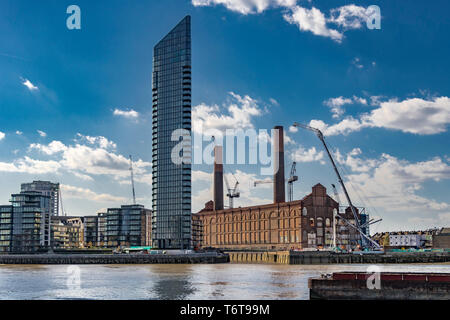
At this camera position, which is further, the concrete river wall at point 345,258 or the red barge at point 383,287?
the concrete river wall at point 345,258

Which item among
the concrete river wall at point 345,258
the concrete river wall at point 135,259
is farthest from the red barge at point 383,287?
the concrete river wall at point 135,259

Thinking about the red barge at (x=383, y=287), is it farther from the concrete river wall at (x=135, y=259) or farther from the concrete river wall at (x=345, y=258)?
the concrete river wall at (x=135, y=259)

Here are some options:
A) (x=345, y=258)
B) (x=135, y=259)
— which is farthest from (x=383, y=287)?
(x=135, y=259)

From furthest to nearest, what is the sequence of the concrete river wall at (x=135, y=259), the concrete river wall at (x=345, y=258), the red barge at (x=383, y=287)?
the concrete river wall at (x=135, y=259)
the concrete river wall at (x=345, y=258)
the red barge at (x=383, y=287)

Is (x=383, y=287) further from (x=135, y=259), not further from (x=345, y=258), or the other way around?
(x=135, y=259)

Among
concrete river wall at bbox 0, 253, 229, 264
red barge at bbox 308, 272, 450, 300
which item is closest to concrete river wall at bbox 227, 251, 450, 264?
concrete river wall at bbox 0, 253, 229, 264
